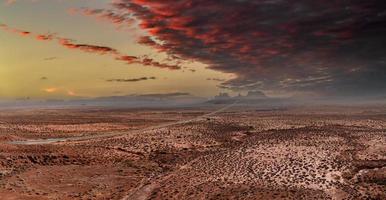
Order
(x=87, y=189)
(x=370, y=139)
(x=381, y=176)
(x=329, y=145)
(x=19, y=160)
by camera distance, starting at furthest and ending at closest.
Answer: (x=370, y=139), (x=329, y=145), (x=19, y=160), (x=381, y=176), (x=87, y=189)

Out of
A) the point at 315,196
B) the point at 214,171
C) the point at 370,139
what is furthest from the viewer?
the point at 370,139

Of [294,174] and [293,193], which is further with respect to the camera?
[294,174]

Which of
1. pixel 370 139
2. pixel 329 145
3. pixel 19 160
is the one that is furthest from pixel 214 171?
pixel 370 139

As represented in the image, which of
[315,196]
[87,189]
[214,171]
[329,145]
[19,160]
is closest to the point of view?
[315,196]

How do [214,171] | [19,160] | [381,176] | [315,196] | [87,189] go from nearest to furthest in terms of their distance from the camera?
1. [315,196]
2. [87,189]
3. [381,176]
4. [214,171]
5. [19,160]

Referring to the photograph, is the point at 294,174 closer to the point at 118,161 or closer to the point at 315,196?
the point at 315,196

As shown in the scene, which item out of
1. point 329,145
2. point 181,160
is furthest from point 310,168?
point 329,145

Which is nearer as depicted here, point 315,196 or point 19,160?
point 315,196

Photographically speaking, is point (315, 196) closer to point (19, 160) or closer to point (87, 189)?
point (87, 189)
